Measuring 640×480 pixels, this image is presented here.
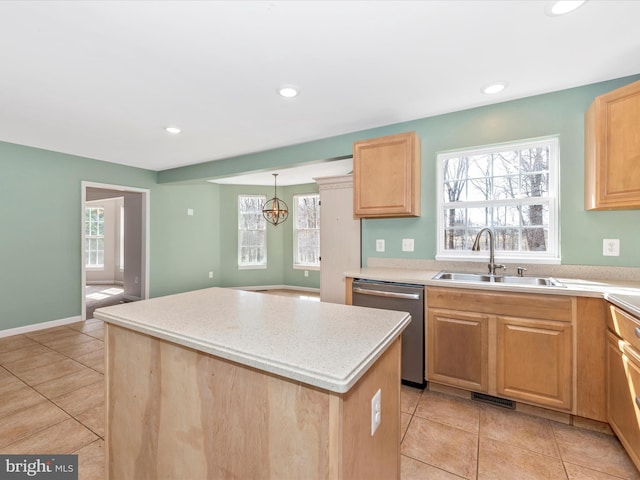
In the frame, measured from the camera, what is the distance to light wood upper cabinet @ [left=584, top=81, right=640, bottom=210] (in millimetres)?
1842

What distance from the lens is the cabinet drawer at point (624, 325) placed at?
143cm

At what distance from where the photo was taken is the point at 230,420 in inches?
36.8

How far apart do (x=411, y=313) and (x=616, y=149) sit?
1.73 meters

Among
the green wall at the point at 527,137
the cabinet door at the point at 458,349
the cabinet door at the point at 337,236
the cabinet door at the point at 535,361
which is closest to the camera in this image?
the cabinet door at the point at 535,361

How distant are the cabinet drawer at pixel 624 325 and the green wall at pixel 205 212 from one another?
0.73m

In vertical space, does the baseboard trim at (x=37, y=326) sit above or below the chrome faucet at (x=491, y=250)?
below

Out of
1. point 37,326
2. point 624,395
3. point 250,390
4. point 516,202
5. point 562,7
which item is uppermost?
point 562,7

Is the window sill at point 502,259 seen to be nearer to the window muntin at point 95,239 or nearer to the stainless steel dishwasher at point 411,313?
the stainless steel dishwasher at point 411,313

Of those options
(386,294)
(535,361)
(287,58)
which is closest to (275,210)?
(386,294)

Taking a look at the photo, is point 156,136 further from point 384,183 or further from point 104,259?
point 104,259

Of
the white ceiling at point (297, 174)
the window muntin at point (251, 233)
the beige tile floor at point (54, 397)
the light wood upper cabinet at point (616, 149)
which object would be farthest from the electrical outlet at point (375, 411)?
the window muntin at point (251, 233)

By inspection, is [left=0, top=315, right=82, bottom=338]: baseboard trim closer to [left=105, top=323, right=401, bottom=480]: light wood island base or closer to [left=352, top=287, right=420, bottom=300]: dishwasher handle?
[left=105, top=323, right=401, bottom=480]: light wood island base

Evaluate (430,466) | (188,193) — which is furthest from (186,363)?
(188,193)

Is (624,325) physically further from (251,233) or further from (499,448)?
(251,233)
